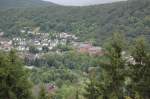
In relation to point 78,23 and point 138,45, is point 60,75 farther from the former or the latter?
point 78,23

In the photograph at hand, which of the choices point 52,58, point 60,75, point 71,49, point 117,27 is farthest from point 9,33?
point 60,75

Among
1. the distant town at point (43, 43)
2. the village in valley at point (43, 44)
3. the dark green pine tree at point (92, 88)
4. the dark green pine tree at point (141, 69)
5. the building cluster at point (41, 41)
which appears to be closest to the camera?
the dark green pine tree at point (141, 69)

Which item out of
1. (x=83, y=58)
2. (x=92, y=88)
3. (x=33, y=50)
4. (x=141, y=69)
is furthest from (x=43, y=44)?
(x=141, y=69)

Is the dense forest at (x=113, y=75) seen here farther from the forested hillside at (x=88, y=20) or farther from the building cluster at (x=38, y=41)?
the forested hillside at (x=88, y=20)

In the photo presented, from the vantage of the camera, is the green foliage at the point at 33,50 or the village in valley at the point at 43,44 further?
the green foliage at the point at 33,50

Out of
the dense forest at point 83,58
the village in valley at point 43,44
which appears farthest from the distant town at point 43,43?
the dense forest at point 83,58

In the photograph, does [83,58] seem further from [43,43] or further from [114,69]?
[114,69]

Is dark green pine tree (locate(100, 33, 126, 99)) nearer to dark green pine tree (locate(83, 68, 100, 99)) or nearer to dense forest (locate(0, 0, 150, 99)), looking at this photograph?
dense forest (locate(0, 0, 150, 99))
